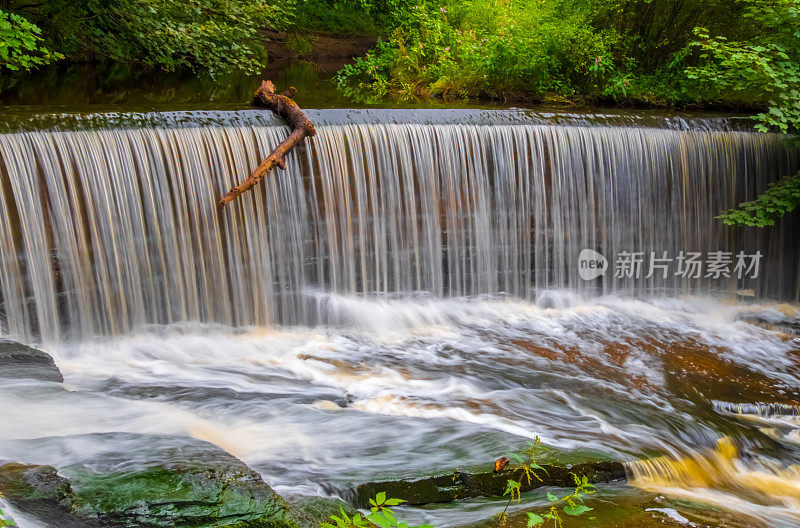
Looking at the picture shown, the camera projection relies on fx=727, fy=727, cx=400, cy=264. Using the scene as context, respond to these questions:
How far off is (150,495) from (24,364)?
6.90ft

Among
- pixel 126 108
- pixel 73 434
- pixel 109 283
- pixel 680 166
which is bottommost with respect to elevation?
pixel 73 434

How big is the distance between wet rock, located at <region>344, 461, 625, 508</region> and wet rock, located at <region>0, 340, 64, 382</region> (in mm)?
2239

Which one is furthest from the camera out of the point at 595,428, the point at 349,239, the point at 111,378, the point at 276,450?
the point at 349,239

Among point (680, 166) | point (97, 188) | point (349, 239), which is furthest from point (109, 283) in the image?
point (680, 166)

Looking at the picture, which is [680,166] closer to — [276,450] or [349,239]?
[349,239]

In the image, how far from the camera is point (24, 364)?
4762 mm

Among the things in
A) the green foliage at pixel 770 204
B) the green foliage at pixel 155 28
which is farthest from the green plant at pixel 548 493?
the green foliage at pixel 155 28

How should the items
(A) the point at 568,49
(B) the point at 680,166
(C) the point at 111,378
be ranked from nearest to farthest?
(C) the point at 111,378 → (B) the point at 680,166 → (A) the point at 568,49

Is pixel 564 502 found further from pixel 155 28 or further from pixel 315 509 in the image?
pixel 155 28

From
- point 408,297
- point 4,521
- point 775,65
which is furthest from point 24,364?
point 775,65

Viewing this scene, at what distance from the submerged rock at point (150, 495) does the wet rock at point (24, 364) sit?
1.41 m

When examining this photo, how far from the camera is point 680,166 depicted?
27.3 ft

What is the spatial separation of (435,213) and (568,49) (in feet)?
15.5

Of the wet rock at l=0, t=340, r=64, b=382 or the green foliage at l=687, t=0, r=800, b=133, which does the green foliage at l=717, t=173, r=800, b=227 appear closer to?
the green foliage at l=687, t=0, r=800, b=133
